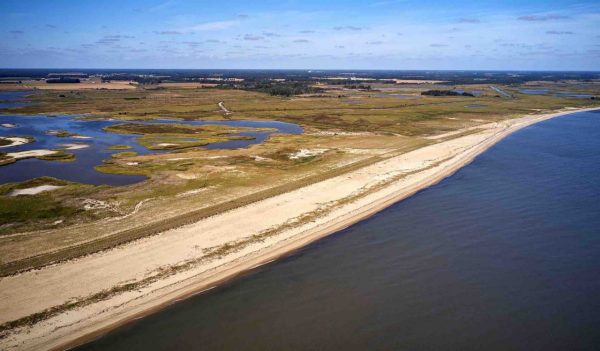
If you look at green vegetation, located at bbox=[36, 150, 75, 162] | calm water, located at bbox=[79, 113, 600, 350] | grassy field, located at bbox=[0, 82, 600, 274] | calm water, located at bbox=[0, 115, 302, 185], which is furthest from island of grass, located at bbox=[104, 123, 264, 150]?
calm water, located at bbox=[79, 113, 600, 350]

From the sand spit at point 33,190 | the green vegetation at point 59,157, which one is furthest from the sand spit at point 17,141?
the sand spit at point 33,190

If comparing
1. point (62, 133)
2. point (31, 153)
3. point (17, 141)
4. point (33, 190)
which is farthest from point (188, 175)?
point (62, 133)

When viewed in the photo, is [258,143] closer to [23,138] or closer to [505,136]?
[23,138]

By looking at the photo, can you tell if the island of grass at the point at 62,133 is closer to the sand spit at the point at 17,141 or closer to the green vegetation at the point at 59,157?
the sand spit at the point at 17,141

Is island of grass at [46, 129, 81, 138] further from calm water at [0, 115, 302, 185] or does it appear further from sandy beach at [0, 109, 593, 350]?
sandy beach at [0, 109, 593, 350]

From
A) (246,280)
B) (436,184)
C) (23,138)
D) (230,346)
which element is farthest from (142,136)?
(230,346)

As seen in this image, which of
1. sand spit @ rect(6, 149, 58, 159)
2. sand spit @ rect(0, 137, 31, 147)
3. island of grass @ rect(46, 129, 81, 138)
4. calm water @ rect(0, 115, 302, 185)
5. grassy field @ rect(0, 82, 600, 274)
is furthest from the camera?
island of grass @ rect(46, 129, 81, 138)

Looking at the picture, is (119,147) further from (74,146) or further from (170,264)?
(170,264)
